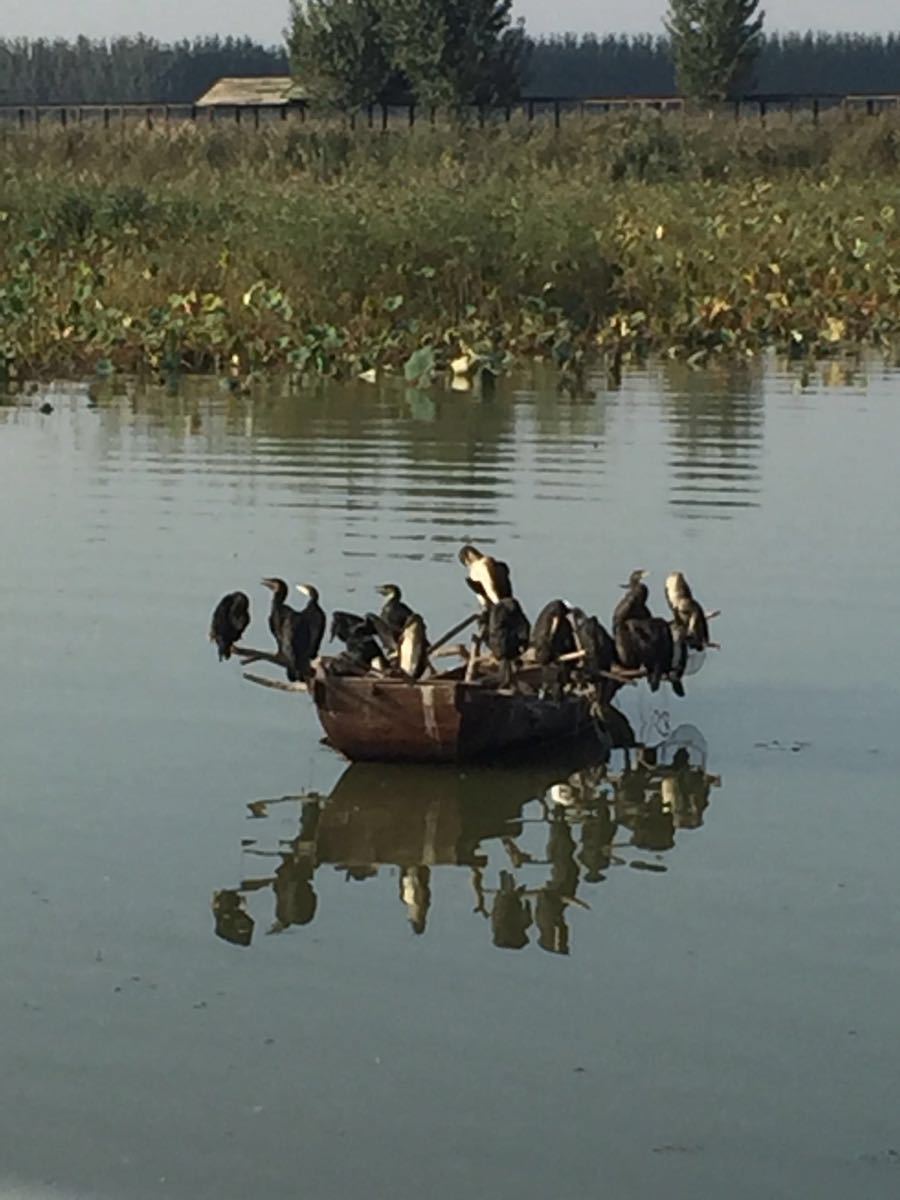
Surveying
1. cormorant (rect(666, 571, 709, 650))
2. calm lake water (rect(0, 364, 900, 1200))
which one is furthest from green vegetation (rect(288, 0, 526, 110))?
cormorant (rect(666, 571, 709, 650))

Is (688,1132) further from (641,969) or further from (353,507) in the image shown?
(353,507)

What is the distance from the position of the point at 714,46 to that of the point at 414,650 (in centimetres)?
6185

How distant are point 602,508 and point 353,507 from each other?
1.51 m

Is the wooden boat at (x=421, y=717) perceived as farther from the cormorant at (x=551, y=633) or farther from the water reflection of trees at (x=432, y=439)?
the water reflection of trees at (x=432, y=439)

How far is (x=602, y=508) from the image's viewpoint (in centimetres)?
1755

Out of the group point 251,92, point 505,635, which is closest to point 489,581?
point 505,635

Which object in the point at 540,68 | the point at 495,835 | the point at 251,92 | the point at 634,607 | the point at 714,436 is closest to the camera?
the point at 495,835

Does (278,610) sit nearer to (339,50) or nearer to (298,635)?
(298,635)

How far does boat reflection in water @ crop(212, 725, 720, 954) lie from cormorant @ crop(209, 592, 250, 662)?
970mm

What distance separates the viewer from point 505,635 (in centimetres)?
1109

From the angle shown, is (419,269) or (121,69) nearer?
(419,269)

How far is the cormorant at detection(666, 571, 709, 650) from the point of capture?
468 inches

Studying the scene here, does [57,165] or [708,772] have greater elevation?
[57,165]

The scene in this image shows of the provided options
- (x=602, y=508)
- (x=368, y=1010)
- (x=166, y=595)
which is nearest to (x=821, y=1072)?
(x=368, y=1010)
